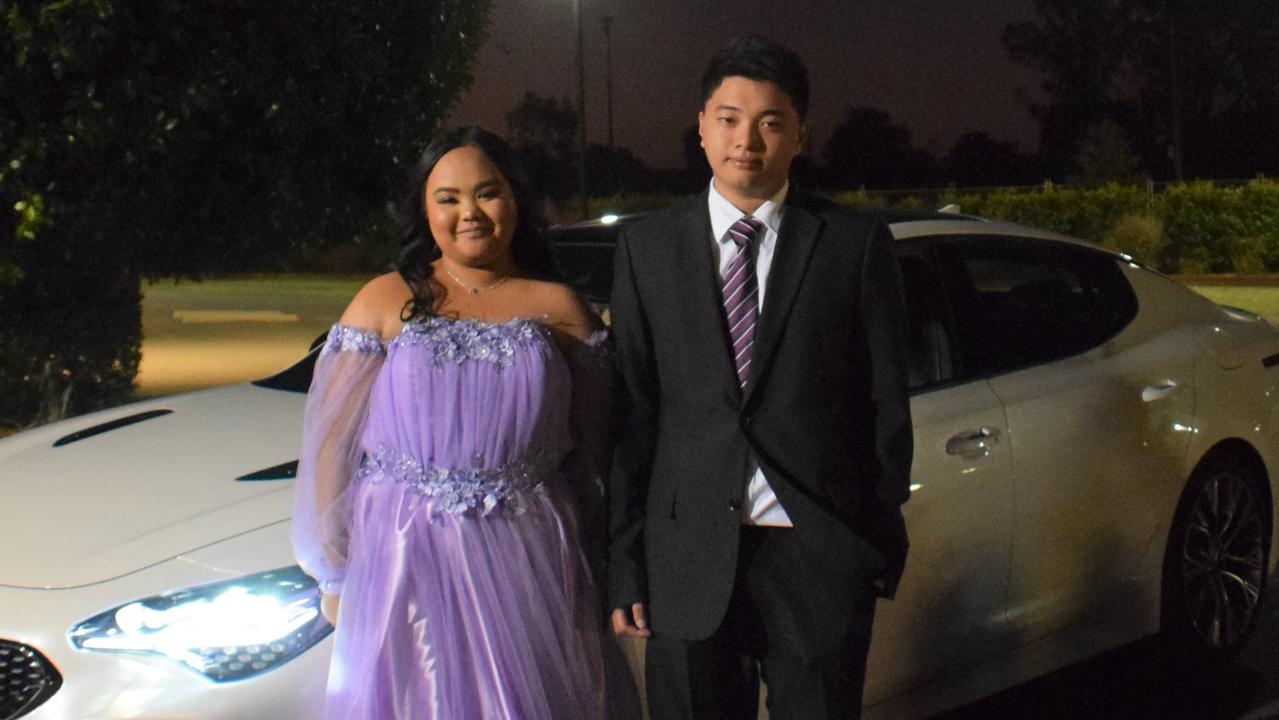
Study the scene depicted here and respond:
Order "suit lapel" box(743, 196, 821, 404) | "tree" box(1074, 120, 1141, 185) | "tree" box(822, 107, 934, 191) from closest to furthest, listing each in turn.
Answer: "suit lapel" box(743, 196, 821, 404), "tree" box(1074, 120, 1141, 185), "tree" box(822, 107, 934, 191)

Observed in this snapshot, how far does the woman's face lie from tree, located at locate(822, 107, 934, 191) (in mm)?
67783

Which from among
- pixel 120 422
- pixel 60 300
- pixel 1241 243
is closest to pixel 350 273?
pixel 1241 243

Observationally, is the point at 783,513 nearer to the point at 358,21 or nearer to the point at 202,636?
the point at 202,636

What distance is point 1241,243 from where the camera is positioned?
114 feet

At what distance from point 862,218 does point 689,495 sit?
599mm

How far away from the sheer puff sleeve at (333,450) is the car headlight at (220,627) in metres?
0.11

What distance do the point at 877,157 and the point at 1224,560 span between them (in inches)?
2635

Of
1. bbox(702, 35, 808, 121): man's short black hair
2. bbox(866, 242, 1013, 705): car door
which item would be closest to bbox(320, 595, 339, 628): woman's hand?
bbox(702, 35, 808, 121): man's short black hair

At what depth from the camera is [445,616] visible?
2.89 metres

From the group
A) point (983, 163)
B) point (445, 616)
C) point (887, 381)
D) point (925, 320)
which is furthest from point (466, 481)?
point (983, 163)

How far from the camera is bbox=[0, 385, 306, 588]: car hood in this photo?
3.19 m

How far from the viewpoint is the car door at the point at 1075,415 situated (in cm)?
421

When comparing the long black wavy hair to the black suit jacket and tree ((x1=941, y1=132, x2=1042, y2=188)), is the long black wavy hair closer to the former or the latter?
the black suit jacket

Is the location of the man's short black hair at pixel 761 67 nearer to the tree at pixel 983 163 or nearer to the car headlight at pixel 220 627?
the car headlight at pixel 220 627
